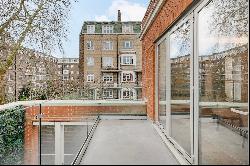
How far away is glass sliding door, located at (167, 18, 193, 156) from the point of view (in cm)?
484

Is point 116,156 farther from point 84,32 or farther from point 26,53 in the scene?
point 84,32

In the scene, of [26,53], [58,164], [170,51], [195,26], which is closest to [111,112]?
[26,53]

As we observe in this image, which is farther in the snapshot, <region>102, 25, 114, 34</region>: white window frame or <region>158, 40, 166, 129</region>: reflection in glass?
<region>102, 25, 114, 34</region>: white window frame

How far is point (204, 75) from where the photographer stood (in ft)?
12.9

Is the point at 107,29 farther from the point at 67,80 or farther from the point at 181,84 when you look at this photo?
the point at 181,84

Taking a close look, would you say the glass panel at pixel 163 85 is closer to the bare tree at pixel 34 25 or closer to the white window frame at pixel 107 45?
the bare tree at pixel 34 25

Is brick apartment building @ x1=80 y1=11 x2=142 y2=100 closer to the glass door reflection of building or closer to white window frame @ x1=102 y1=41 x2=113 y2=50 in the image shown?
white window frame @ x1=102 y1=41 x2=113 y2=50

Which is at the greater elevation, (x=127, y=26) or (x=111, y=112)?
(x=127, y=26)

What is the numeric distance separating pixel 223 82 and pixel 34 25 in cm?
863

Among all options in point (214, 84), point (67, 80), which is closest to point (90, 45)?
point (67, 80)

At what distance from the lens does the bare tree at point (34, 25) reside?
1043cm

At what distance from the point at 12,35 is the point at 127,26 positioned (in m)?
18.8

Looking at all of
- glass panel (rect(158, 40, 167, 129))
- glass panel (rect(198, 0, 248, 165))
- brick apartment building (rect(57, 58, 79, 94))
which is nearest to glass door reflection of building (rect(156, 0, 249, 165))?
glass panel (rect(198, 0, 248, 165))

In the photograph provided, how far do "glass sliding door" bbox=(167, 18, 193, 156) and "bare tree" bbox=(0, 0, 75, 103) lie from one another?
5.41m
